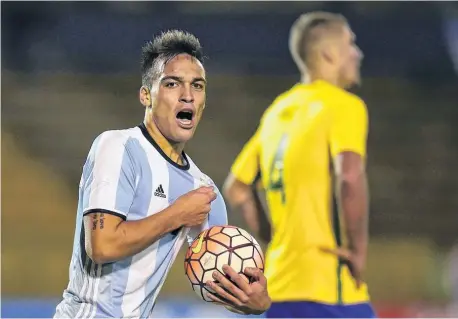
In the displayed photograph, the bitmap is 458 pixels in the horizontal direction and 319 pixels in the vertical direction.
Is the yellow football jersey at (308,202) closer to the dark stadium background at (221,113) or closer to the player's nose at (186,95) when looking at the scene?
the dark stadium background at (221,113)

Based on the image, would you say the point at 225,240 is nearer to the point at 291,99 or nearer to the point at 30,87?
the point at 291,99

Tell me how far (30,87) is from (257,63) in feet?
5.30

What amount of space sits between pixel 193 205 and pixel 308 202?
2.80 m

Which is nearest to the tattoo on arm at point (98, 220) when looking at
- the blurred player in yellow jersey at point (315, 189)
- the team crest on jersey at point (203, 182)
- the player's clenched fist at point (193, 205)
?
the player's clenched fist at point (193, 205)

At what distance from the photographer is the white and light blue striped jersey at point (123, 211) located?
270 cm

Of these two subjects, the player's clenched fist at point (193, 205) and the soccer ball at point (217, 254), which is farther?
the soccer ball at point (217, 254)

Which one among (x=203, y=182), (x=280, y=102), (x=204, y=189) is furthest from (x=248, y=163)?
(x=204, y=189)

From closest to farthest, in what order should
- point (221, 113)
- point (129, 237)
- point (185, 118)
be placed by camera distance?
point (129, 237)
point (185, 118)
point (221, 113)

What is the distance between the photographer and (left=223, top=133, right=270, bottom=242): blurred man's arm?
549cm

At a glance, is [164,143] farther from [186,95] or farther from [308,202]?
[308,202]

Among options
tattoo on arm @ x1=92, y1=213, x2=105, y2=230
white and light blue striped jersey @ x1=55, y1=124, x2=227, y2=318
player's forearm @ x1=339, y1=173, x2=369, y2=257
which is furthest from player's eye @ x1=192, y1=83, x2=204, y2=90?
player's forearm @ x1=339, y1=173, x2=369, y2=257

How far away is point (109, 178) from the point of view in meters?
2.68

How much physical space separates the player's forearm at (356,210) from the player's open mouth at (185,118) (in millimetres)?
2613

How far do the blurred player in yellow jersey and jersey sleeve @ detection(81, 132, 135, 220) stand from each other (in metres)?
2.66
